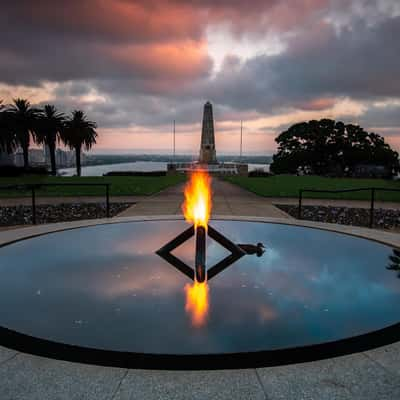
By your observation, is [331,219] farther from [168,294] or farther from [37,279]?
[37,279]

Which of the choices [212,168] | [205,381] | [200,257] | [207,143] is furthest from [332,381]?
[207,143]

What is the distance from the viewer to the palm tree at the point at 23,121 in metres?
41.5

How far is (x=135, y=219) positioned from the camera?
10164mm

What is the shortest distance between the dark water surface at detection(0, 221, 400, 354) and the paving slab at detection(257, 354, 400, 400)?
1.22 ft

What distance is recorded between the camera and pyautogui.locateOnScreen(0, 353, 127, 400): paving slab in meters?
2.54

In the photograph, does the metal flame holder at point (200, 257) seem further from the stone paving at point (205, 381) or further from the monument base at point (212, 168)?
the monument base at point (212, 168)

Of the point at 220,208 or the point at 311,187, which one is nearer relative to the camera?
the point at 220,208

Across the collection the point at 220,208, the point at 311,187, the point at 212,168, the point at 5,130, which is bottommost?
the point at 220,208

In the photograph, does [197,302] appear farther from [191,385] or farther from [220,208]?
[220,208]

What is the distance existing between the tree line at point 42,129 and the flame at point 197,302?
40892 mm

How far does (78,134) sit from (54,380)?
49.3 meters

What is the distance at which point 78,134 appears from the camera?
158ft

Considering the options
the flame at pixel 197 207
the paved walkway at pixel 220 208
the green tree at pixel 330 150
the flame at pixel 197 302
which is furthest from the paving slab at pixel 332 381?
the green tree at pixel 330 150

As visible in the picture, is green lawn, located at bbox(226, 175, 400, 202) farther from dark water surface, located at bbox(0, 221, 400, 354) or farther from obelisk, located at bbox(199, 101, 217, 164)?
obelisk, located at bbox(199, 101, 217, 164)
